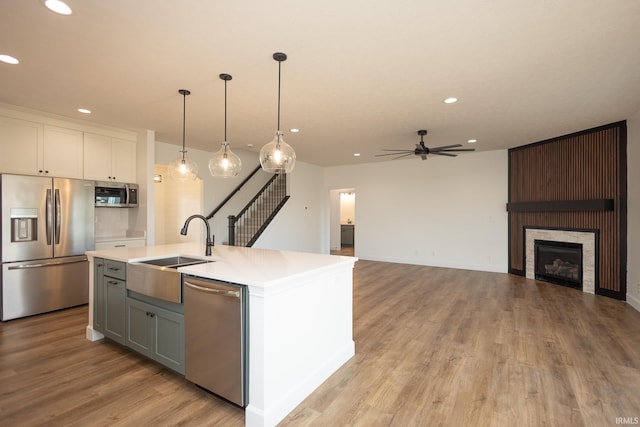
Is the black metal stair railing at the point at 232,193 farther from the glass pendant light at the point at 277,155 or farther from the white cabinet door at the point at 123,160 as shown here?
the glass pendant light at the point at 277,155

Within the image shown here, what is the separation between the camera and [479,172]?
23.1 ft

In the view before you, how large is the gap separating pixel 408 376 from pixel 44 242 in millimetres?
4754

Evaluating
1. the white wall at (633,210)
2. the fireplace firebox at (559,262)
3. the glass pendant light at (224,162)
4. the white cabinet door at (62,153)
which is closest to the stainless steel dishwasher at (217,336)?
the glass pendant light at (224,162)

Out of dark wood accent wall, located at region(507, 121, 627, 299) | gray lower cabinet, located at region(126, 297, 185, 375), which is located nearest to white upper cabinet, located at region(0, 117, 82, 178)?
gray lower cabinet, located at region(126, 297, 185, 375)

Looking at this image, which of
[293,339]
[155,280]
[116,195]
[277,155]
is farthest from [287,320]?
[116,195]

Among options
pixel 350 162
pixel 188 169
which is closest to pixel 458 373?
pixel 188 169

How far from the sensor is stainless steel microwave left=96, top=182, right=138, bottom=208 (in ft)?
15.2

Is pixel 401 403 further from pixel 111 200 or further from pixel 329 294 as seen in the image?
pixel 111 200

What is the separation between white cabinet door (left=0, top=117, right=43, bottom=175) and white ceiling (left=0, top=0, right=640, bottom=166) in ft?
1.03

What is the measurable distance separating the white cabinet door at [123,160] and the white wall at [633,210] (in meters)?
7.62

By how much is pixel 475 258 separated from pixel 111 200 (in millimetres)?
7393

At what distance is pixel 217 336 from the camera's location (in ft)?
6.79

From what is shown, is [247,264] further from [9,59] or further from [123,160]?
[123,160]

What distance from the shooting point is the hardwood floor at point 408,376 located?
6.68ft
